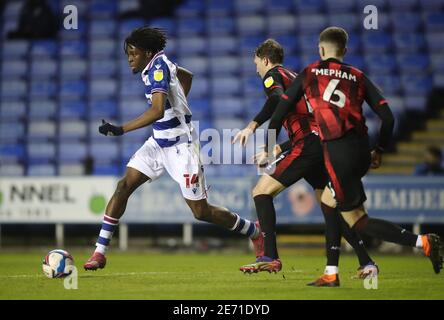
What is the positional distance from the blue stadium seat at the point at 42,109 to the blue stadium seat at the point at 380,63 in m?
6.15

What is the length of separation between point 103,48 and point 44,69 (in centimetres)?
127

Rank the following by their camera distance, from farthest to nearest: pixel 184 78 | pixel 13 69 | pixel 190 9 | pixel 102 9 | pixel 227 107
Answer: pixel 102 9
pixel 190 9
pixel 13 69
pixel 227 107
pixel 184 78

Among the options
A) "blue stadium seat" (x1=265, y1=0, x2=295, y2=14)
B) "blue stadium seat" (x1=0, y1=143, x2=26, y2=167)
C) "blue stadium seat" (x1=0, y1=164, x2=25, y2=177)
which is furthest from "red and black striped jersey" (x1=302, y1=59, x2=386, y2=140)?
"blue stadium seat" (x1=265, y1=0, x2=295, y2=14)

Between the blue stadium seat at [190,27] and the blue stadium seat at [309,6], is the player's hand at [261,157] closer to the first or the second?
the blue stadium seat at [190,27]

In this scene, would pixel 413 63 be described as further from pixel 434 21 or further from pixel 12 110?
pixel 12 110

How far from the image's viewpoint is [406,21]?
56.7 feet

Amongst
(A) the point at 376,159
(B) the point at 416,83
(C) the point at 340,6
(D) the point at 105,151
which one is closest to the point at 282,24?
(C) the point at 340,6

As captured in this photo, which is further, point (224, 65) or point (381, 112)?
point (224, 65)

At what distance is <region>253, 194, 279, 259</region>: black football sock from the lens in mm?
7008

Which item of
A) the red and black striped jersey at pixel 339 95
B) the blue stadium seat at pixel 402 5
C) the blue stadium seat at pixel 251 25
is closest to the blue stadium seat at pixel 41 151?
the blue stadium seat at pixel 251 25

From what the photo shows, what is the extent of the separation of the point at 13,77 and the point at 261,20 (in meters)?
5.16

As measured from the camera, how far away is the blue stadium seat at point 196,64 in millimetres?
16938
